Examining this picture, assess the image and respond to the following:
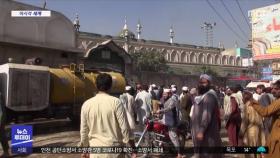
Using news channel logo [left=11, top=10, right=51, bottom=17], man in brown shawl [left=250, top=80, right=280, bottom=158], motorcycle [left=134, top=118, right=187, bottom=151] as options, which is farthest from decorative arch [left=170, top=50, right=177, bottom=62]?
man in brown shawl [left=250, top=80, right=280, bottom=158]

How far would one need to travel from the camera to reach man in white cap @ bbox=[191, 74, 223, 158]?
20.3ft

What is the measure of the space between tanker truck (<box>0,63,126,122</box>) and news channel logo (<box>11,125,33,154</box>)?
10.0 feet

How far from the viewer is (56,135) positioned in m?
14.1

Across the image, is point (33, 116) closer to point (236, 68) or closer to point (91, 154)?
point (91, 154)

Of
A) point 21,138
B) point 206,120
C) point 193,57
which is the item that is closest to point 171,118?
point 21,138

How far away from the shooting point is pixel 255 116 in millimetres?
8266

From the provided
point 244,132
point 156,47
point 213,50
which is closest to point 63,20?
point 244,132

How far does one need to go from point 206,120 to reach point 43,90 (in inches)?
363

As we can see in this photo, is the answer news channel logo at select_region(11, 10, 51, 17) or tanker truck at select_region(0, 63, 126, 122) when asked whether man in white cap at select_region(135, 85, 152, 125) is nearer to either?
tanker truck at select_region(0, 63, 126, 122)

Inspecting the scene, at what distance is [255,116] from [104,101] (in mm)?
4556

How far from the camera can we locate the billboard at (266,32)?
3186cm

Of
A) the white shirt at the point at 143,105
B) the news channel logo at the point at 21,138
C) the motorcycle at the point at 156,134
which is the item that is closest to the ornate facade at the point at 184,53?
the white shirt at the point at 143,105

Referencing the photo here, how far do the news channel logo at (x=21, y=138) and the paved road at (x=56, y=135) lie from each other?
0.98m

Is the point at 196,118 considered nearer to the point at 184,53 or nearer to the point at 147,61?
the point at 147,61
